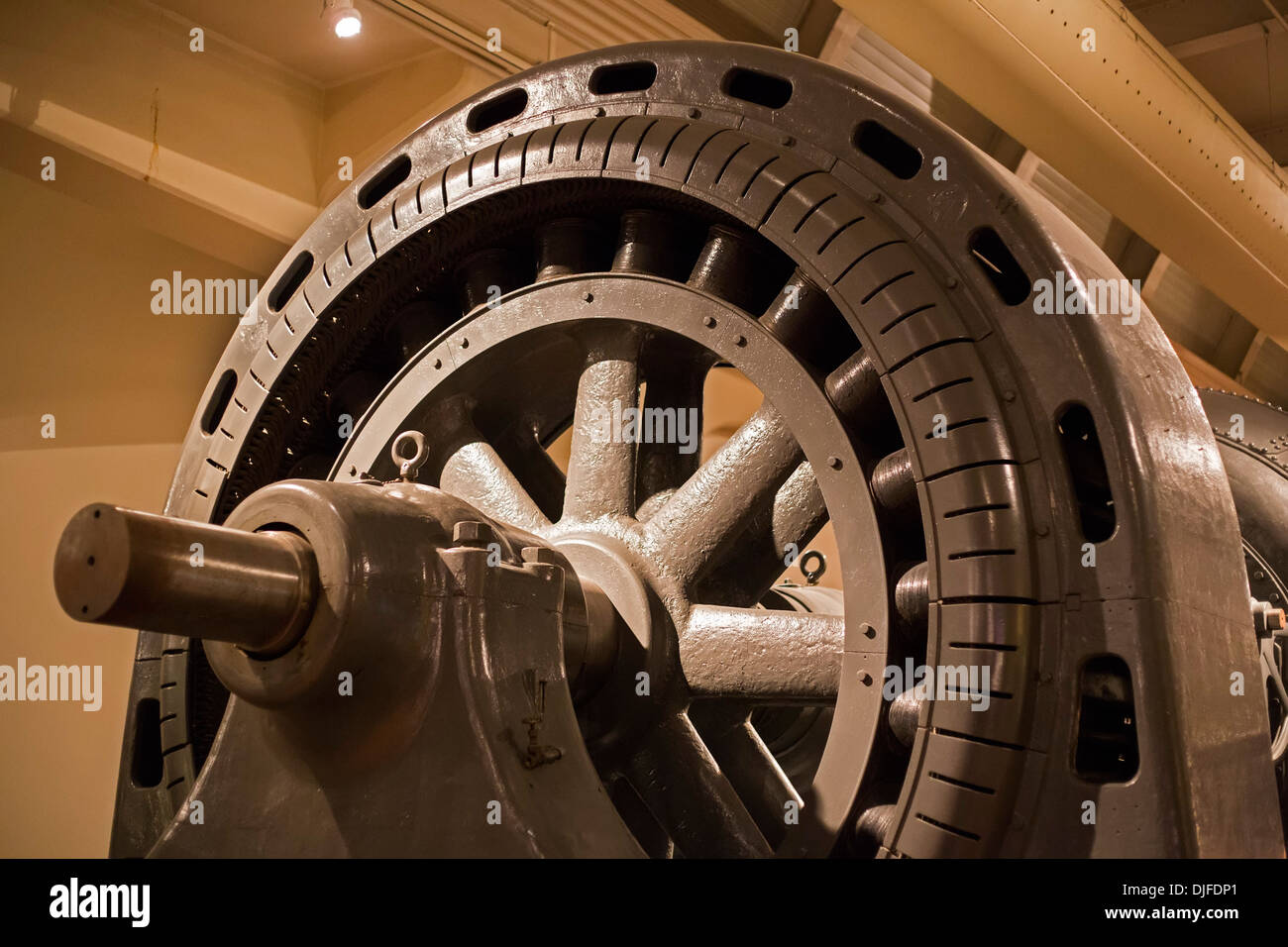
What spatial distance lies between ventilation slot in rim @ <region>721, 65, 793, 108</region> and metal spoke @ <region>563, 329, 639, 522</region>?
436 millimetres

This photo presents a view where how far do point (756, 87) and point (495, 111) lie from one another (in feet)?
1.77

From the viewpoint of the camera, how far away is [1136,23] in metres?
4.11

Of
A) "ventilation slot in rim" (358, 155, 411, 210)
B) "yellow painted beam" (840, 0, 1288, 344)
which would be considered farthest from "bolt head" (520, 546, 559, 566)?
"yellow painted beam" (840, 0, 1288, 344)

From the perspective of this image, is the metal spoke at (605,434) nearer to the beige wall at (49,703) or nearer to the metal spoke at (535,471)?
the metal spoke at (535,471)

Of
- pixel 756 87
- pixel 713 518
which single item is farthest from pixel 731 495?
pixel 756 87

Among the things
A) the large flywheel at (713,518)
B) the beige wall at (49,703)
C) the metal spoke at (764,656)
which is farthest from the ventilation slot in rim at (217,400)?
the beige wall at (49,703)

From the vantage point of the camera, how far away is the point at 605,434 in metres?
2.07

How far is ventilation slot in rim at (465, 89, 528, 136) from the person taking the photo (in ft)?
7.02

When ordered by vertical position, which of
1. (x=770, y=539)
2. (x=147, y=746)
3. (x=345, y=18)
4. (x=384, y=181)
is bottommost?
(x=147, y=746)

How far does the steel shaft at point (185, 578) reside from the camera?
4.10 ft

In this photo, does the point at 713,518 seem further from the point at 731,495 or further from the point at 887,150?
the point at 887,150

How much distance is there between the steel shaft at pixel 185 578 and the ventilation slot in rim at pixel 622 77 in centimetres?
100

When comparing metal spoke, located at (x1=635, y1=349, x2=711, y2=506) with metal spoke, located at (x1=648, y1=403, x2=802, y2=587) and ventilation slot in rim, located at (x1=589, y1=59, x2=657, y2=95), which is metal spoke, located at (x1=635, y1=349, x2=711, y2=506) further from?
ventilation slot in rim, located at (x1=589, y1=59, x2=657, y2=95)
